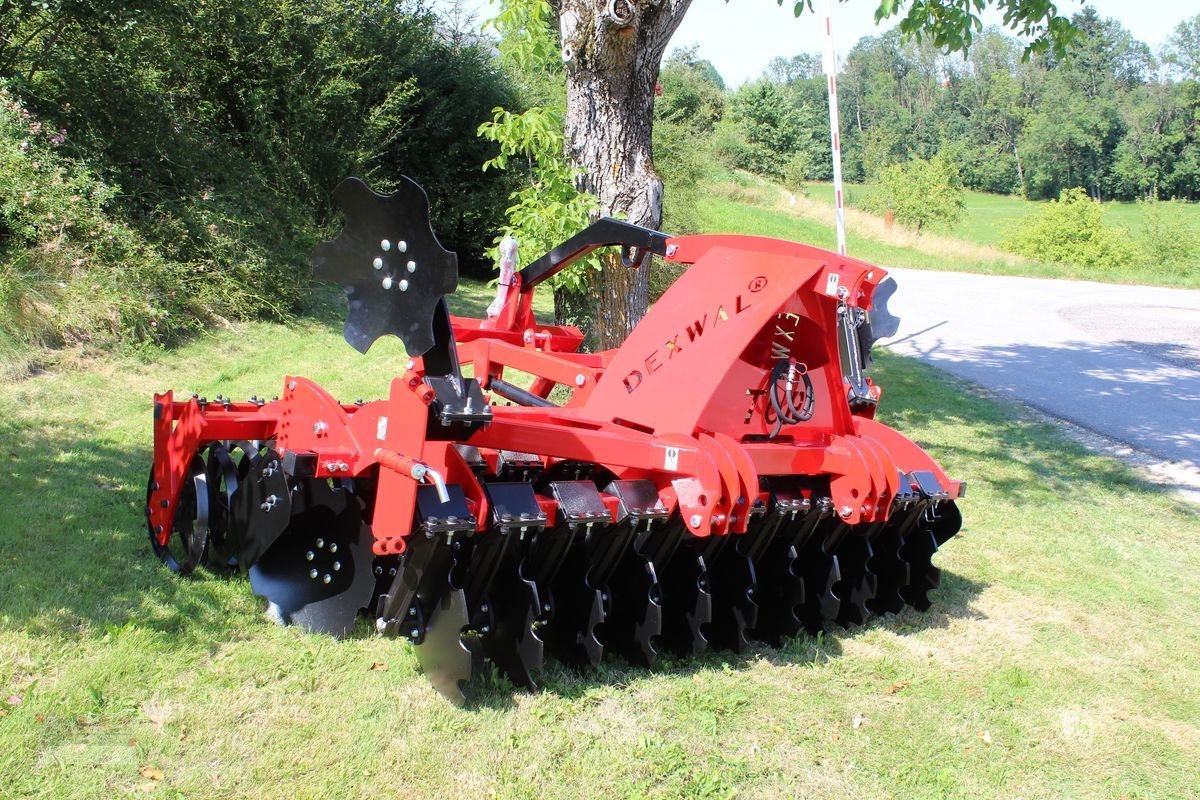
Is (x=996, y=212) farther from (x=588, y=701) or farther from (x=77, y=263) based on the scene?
(x=588, y=701)

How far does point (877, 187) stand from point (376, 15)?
84.5ft

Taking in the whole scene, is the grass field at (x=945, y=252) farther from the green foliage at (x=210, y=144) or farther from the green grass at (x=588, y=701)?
the green grass at (x=588, y=701)

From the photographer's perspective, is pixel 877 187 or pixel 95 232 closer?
pixel 95 232

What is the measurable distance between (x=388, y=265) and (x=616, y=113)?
4196 mm

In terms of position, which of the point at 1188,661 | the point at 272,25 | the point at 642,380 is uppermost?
the point at 272,25

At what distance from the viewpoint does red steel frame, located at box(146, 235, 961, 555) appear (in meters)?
3.30

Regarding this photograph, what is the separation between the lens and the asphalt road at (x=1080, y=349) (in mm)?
8750

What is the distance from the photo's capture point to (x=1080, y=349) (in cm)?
1243

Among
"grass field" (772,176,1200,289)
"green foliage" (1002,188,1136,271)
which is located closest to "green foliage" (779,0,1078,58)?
"grass field" (772,176,1200,289)

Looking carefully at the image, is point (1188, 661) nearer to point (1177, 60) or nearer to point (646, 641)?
point (646, 641)

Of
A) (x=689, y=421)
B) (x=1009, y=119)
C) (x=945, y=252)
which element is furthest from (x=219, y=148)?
(x=1009, y=119)

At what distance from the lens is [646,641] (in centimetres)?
357

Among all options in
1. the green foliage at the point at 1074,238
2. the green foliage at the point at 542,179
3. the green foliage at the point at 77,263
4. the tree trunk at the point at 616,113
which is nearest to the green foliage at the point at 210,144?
the green foliage at the point at 77,263

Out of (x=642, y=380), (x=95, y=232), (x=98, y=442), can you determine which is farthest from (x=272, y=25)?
(x=642, y=380)
